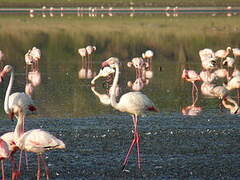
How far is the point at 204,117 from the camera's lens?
17422mm

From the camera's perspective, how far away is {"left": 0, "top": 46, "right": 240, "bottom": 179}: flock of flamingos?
36.2 feet

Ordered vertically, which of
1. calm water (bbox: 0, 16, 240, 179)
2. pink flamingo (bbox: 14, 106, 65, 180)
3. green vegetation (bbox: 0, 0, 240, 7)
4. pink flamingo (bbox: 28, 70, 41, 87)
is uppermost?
green vegetation (bbox: 0, 0, 240, 7)

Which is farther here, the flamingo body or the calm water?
the calm water

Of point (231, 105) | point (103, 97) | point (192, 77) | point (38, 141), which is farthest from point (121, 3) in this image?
point (38, 141)

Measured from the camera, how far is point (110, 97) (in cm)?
1323

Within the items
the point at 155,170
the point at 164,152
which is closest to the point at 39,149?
the point at 155,170

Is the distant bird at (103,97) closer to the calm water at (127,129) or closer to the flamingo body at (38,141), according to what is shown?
the calm water at (127,129)

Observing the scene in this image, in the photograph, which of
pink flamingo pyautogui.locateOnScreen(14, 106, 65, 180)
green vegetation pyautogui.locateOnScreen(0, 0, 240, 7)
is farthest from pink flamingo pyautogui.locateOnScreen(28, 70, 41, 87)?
green vegetation pyautogui.locateOnScreen(0, 0, 240, 7)

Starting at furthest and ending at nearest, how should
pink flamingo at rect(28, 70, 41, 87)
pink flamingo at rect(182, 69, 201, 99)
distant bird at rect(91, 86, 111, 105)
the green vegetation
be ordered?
the green vegetation, pink flamingo at rect(28, 70, 41, 87), pink flamingo at rect(182, 69, 201, 99), distant bird at rect(91, 86, 111, 105)

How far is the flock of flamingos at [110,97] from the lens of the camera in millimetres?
11039

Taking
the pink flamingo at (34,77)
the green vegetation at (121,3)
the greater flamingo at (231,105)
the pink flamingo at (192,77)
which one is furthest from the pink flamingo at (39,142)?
the green vegetation at (121,3)

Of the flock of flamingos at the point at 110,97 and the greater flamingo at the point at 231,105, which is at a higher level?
the flock of flamingos at the point at 110,97

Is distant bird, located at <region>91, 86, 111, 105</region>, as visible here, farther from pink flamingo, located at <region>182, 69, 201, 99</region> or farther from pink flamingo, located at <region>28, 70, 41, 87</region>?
pink flamingo, located at <region>182, 69, 201, 99</region>

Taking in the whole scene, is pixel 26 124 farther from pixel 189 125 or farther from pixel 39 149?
pixel 39 149
